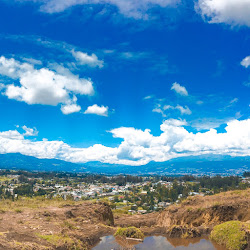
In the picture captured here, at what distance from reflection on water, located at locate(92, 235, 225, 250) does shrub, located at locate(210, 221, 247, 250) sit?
597 millimetres

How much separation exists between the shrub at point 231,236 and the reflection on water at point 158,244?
1.96 ft

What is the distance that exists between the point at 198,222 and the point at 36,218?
1654 cm

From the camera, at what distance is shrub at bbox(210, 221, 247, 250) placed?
14.8 m

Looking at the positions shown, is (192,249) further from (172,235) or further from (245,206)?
(245,206)

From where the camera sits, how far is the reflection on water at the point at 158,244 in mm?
Answer: 15727

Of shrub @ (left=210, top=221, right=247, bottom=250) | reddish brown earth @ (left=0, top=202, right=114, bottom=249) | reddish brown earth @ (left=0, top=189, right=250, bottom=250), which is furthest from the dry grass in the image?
shrub @ (left=210, top=221, right=247, bottom=250)

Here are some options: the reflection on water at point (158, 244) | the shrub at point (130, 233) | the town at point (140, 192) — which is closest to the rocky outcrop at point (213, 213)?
the reflection on water at point (158, 244)

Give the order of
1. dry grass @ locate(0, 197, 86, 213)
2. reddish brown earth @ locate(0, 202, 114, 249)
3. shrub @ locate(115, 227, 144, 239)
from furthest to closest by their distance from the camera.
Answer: dry grass @ locate(0, 197, 86, 213)
shrub @ locate(115, 227, 144, 239)
reddish brown earth @ locate(0, 202, 114, 249)

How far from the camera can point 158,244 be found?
55.2ft

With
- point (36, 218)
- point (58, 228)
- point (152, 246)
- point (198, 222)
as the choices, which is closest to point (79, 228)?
point (58, 228)

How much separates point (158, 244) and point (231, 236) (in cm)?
533

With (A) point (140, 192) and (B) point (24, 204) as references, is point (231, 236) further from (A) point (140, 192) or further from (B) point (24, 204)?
(A) point (140, 192)

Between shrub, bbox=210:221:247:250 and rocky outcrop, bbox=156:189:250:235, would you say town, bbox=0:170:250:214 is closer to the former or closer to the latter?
rocky outcrop, bbox=156:189:250:235

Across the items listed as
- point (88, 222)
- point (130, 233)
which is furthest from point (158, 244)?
point (88, 222)
